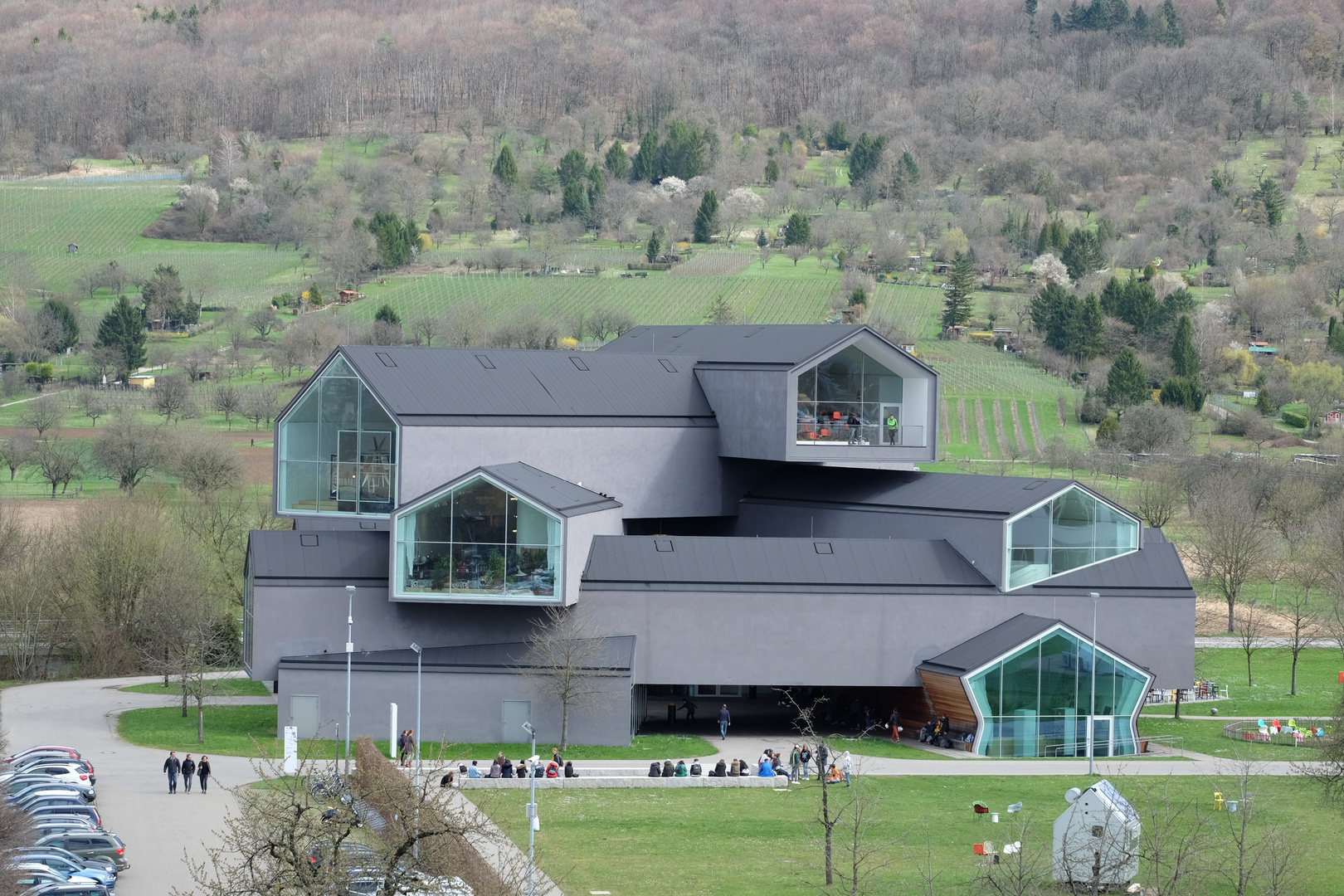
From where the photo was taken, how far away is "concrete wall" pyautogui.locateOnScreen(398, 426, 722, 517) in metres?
48.4

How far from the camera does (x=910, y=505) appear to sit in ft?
165

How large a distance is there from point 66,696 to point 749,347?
24.6 m

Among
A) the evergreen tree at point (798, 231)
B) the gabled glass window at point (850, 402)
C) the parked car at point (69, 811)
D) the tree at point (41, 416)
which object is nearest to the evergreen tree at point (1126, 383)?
the evergreen tree at point (798, 231)

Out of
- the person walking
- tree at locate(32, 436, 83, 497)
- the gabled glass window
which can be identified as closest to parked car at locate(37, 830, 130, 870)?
the person walking

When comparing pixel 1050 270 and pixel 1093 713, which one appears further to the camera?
pixel 1050 270

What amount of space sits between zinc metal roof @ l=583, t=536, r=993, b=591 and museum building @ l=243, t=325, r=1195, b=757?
0.25 ft

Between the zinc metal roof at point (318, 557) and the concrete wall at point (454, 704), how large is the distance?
2.78m

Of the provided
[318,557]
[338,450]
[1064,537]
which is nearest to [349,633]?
[318,557]

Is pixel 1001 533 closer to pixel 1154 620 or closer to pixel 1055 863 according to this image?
pixel 1154 620

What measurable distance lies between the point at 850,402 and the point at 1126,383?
251 ft

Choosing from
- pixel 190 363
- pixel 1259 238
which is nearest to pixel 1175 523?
pixel 190 363

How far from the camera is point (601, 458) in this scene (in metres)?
Result: 51.8

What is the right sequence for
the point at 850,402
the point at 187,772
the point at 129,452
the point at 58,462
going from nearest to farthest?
the point at 187,772, the point at 850,402, the point at 129,452, the point at 58,462

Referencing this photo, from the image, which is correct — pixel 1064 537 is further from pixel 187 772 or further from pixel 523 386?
pixel 187 772
